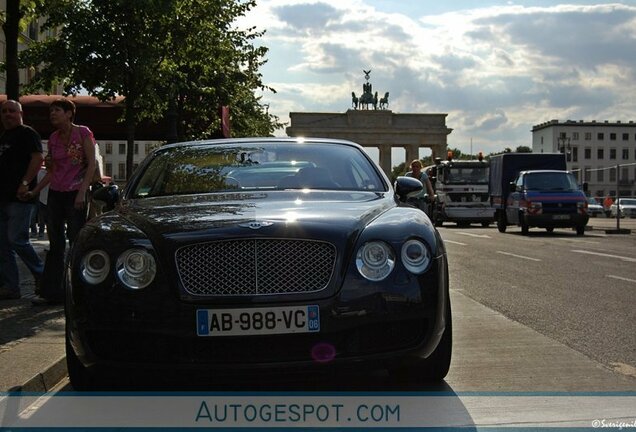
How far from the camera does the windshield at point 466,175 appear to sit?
35.6m

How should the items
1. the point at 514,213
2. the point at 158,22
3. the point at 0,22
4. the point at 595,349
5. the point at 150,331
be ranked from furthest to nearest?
1. the point at 514,213
2. the point at 158,22
3. the point at 0,22
4. the point at 595,349
5. the point at 150,331

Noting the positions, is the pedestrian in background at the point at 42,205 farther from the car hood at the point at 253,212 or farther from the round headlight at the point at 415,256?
the round headlight at the point at 415,256

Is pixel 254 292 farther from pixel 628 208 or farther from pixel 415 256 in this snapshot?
pixel 628 208

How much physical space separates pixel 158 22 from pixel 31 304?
269 inches

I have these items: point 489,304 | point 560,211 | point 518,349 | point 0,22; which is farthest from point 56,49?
point 560,211

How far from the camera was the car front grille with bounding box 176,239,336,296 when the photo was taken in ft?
12.7

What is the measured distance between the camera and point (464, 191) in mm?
35562

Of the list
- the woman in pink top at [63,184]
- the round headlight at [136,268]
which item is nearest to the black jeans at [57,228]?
the woman in pink top at [63,184]

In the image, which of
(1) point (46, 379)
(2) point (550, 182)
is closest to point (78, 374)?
(1) point (46, 379)

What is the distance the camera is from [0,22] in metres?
10.6

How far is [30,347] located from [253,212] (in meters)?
2.01

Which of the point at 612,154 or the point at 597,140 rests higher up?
the point at 597,140

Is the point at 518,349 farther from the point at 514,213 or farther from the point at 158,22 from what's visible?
the point at 514,213
